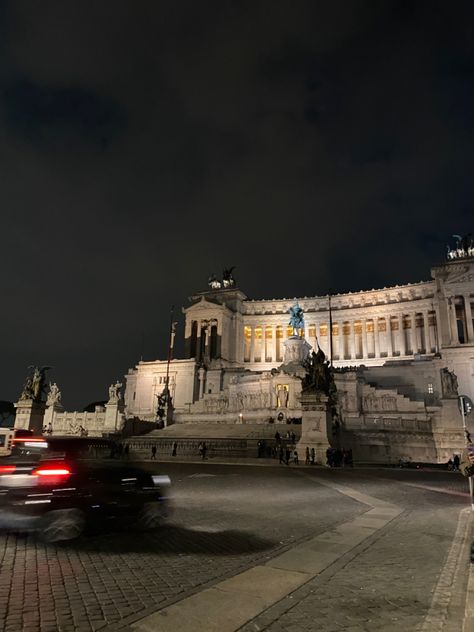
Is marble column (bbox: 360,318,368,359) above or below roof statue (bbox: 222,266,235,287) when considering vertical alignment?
below

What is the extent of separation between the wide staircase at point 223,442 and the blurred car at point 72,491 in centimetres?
2474

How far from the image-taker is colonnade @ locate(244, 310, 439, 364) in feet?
268

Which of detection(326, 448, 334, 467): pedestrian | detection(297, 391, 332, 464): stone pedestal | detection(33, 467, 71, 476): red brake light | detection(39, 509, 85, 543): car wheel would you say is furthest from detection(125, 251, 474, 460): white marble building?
detection(33, 467, 71, 476): red brake light

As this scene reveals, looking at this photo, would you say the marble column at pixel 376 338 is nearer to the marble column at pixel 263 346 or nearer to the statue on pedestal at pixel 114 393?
the marble column at pixel 263 346

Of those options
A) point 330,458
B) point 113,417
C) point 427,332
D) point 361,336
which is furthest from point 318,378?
point 361,336

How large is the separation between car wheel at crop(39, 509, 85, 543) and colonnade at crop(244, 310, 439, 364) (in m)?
Answer: 78.3

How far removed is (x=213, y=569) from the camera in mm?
7090

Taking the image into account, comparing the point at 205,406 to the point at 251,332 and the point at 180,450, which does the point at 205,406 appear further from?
the point at 251,332

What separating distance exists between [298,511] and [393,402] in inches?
1808

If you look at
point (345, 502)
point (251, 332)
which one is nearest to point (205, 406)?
point (251, 332)

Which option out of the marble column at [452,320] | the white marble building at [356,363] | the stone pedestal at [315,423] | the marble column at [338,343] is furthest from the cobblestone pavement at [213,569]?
the marble column at [338,343]

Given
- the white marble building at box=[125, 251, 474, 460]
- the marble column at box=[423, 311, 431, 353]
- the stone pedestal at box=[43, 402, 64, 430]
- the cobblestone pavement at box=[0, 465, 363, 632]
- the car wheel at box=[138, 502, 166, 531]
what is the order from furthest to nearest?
1. the marble column at box=[423, 311, 431, 353]
2. the stone pedestal at box=[43, 402, 64, 430]
3. the white marble building at box=[125, 251, 474, 460]
4. the car wheel at box=[138, 502, 166, 531]
5. the cobblestone pavement at box=[0, 465, 363, 632]

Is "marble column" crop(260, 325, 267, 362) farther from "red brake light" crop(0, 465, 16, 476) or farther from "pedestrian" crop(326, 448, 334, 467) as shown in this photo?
"red brake light" crop(0, 465, 16, 476)

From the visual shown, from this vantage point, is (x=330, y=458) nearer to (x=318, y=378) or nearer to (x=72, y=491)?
(x=318, y=378)
